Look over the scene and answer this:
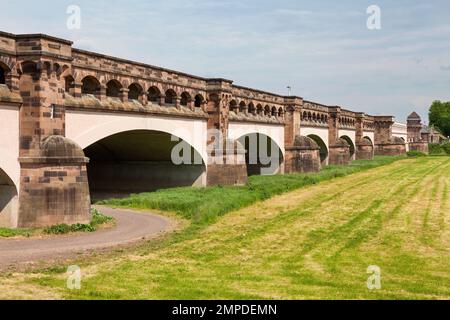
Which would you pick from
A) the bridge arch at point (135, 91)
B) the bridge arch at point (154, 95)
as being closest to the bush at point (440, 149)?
the bridge arch at point (154, 95)

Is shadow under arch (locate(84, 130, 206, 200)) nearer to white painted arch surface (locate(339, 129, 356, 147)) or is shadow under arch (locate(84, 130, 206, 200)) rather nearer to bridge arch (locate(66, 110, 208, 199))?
bridge arch (locate(66, 110, 208, 199))

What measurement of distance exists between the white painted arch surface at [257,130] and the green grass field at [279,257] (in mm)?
10289

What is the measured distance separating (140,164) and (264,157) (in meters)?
17.6

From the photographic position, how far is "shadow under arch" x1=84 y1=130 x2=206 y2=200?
3881 cm

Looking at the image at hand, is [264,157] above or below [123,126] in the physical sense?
below

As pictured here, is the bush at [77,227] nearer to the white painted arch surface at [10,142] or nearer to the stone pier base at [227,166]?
the white painted arch surface at [10,142]

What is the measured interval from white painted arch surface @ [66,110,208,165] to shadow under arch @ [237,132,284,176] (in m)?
16.6

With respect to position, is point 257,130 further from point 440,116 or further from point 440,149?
point 440,116

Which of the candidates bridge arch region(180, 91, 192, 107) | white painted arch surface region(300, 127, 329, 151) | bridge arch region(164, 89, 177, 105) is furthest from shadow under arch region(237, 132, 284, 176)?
bridge arch region(164, 89, 177, 105)

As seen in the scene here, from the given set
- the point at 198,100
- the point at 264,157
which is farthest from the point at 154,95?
the point at 264,157

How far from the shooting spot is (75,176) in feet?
77.7

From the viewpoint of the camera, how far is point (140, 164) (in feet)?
143

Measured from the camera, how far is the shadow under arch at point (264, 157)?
55466 millimetres

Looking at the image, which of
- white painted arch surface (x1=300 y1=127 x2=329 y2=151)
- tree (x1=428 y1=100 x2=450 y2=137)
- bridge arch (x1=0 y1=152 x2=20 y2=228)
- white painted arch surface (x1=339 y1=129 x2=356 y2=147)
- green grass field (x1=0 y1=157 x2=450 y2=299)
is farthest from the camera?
tree (x1=428 y1=100 x2=450 y2=137)
